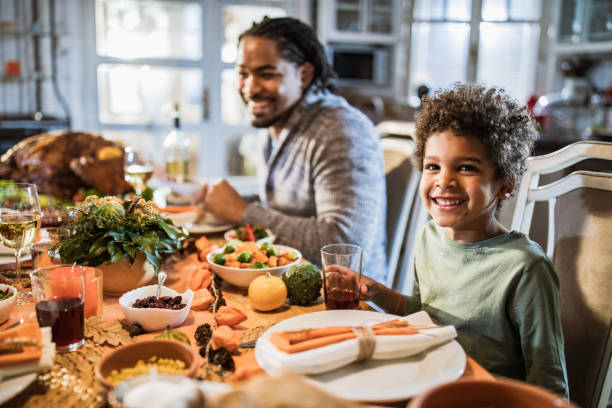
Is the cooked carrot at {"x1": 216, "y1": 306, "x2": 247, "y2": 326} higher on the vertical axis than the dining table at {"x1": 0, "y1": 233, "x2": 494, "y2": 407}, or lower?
higher

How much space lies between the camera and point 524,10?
4906 mm

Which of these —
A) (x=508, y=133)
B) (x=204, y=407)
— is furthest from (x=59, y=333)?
(x=508, y=133)

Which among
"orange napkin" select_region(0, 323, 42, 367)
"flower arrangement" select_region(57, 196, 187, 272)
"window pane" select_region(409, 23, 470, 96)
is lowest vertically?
"orange napkin" select_region(0, 323, 42, 367)

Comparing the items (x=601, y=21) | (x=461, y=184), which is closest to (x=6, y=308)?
(x=461, y=184)

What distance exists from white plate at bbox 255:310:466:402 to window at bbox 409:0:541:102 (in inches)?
166

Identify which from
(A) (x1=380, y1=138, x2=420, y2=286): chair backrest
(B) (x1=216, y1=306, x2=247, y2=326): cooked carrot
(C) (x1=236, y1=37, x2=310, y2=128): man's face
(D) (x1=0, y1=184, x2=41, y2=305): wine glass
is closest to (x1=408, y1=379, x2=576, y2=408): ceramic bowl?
(B) (x1=216, y1=306, x2=247, y2=326): cooked carrot

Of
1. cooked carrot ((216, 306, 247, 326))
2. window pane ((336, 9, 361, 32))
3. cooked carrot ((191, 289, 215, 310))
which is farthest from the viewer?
window pane ((336, 9, 361, 32))

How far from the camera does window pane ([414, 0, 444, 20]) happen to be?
484 centimetres

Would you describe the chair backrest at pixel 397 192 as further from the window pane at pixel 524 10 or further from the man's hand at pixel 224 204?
the window pane at pixel 524 10

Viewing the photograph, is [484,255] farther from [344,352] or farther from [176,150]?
[176,150]

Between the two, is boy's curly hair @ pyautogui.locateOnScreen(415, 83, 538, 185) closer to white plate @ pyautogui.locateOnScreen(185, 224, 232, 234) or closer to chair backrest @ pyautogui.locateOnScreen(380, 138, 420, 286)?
chair backrest @ pyautogui.locateOnScreen(380, 138, 420, 286)

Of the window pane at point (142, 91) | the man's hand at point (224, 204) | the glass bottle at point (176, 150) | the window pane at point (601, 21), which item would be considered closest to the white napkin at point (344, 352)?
the man's hand at point (224, 204)

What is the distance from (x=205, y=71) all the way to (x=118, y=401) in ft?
14.0

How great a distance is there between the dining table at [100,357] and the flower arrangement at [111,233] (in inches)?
4.5
